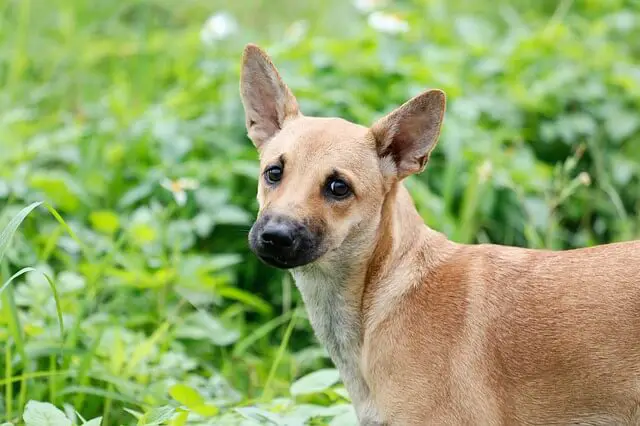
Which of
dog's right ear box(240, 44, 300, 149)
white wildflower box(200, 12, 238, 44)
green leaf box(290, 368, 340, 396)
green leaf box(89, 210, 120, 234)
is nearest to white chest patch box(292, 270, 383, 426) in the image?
green leaf box(290, 368, 340, 396)

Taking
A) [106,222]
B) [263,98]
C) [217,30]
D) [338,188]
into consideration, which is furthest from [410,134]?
[217,30]

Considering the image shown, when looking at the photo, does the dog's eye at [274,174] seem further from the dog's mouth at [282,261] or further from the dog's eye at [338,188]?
the dog's mouth at [282,261]

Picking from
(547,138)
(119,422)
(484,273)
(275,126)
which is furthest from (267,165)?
(547,138)

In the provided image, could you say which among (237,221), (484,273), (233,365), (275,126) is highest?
(275,126)

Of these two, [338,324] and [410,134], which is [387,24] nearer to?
[410,134]

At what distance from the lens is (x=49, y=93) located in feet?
25.9

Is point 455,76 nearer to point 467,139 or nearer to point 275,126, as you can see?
point 467,139

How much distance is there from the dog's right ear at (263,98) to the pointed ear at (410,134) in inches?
18.5

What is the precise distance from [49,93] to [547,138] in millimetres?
3709

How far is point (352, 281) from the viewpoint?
417 cm

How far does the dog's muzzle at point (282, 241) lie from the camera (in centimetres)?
380

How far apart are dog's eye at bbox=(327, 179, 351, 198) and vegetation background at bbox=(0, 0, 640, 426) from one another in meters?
0.88

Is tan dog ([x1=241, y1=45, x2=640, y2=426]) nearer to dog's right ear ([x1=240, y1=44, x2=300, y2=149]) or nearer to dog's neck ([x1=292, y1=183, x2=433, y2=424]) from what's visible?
dog's neck ([x1=292, y1=183, x2=433, y2=424])

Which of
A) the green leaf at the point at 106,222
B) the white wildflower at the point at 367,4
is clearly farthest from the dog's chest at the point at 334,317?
the white wildflower at the point at 367,4
